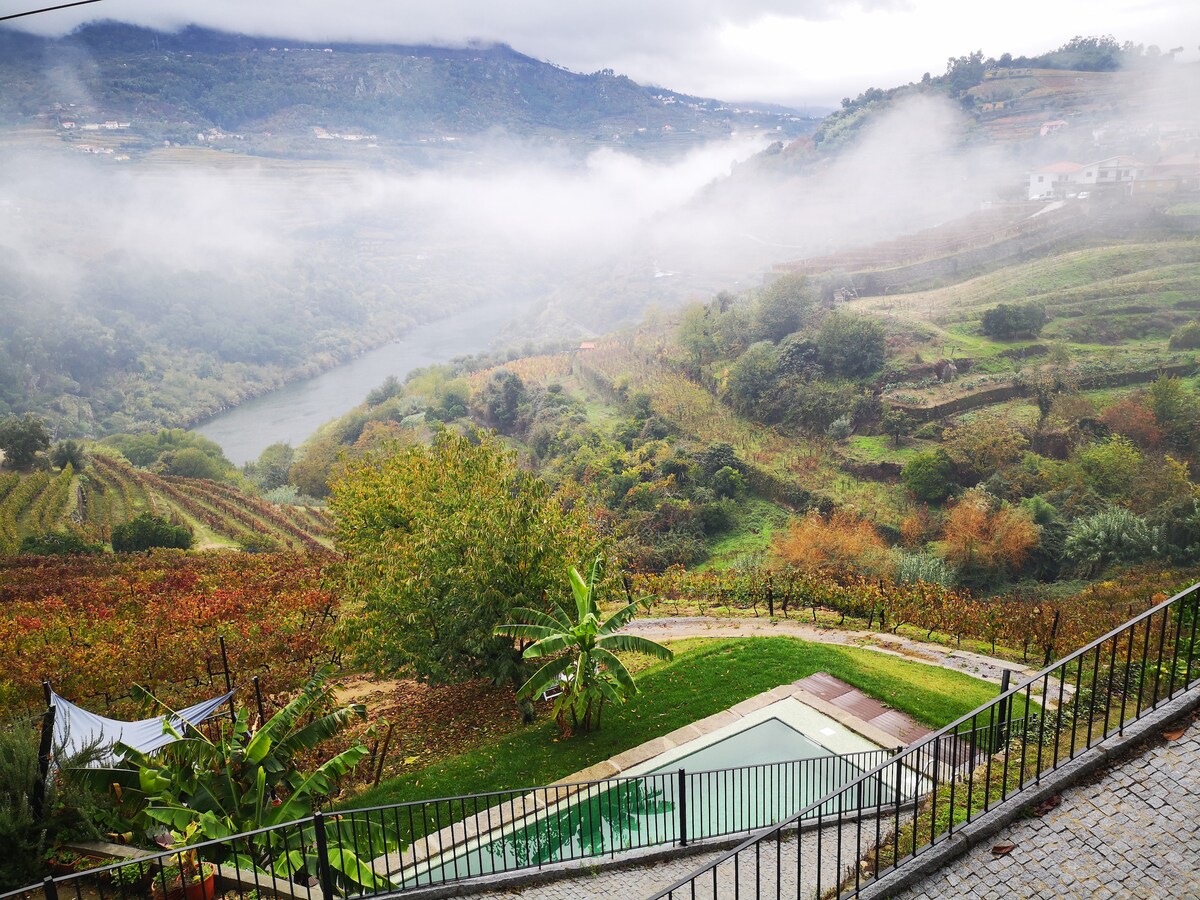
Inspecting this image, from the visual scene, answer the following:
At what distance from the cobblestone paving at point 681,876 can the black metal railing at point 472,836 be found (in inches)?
9.5

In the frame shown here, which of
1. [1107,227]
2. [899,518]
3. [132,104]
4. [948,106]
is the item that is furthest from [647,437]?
[132,104]

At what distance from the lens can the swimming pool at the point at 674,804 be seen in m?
8.35

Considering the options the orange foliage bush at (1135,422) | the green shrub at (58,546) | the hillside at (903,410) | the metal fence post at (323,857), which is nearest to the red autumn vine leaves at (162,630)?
the green shrub at (58,546)

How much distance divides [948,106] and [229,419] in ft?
356

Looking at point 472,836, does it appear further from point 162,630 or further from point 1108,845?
point 162,630

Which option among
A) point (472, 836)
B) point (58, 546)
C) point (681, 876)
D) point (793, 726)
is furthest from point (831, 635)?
point (58, 546)

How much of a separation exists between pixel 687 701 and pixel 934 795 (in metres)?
7.11

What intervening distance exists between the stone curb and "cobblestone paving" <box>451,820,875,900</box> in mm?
1670

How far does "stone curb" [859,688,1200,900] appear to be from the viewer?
578 centimetres

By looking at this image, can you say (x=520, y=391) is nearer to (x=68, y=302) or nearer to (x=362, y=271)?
(x=68, y=302)

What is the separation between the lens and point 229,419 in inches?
3971

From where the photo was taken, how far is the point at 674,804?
930 centimetres

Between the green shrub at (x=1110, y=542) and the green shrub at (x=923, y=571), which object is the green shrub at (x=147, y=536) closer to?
the green shrub at (x=923, y=571)

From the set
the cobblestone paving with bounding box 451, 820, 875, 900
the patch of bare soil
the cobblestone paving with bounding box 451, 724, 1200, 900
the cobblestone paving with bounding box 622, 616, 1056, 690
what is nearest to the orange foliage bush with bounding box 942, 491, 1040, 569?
the cobblestone paving with bounding box 622, 616, 1056, 690
